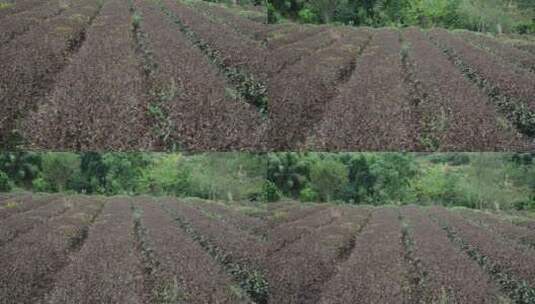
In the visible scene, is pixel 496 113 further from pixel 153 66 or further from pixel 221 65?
pixel 153 66

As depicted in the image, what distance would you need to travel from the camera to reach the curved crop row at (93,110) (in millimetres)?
3527

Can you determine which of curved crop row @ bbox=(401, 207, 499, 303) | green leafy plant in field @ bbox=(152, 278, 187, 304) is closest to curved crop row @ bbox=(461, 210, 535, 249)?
curved crop row @ bbox=(401, 207, 499, 303)

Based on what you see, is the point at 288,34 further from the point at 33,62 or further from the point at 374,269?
the point at 374,269

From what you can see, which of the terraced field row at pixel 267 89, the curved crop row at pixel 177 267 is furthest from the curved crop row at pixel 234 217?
the terraced field row at pixel 267 89

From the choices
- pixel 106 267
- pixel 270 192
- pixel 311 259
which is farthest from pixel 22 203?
pixel 311 259

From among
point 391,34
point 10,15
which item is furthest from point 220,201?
point 10,15

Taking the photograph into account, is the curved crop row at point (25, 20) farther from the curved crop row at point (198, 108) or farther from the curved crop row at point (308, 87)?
the curved crop row at point (308, 87)

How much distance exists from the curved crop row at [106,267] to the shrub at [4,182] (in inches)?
35.1

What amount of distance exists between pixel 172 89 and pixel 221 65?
2.54 feet

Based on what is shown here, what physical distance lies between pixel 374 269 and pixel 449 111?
183 cm

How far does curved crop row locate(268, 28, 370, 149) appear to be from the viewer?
155 inches

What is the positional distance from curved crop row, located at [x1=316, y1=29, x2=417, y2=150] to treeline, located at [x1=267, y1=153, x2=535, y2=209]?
211 millimetres

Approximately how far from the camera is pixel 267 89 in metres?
4.07

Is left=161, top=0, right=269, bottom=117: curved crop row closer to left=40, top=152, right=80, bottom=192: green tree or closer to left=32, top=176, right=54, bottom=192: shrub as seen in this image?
left=40, top=152, right=80, bottom=192: green tree
